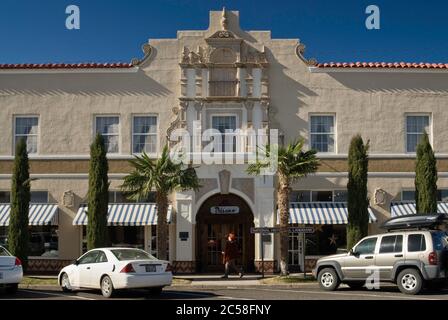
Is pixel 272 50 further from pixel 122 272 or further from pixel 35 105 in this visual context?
pixel 122 272

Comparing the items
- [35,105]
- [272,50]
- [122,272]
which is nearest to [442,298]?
[122,272]

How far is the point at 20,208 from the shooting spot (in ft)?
87.6

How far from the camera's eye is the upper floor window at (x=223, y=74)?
29.1m

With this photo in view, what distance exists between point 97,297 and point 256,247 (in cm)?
1092

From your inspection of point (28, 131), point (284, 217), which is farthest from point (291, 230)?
point (28, 131)

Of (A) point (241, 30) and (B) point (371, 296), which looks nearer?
(B) point (371, 296)

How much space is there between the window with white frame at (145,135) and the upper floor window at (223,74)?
2.84 metres

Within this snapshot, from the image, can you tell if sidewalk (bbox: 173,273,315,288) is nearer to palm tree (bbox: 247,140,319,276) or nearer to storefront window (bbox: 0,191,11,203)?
palm tree (bbox: 247,140,319,276)

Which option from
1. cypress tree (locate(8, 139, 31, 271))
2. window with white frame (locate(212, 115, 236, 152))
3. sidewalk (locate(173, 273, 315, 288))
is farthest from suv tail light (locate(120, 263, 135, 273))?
window with white frame (locate(212, 115, 236, 152))

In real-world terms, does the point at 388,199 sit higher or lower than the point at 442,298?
higher

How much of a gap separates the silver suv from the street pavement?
37cm

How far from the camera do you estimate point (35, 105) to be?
29688 millimetres

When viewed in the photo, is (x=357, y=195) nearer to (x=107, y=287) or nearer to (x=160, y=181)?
(x=160, y=181)

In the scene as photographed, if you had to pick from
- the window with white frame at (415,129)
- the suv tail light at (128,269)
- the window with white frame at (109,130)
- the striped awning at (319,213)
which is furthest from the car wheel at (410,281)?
the window with white frame at (109,130)
